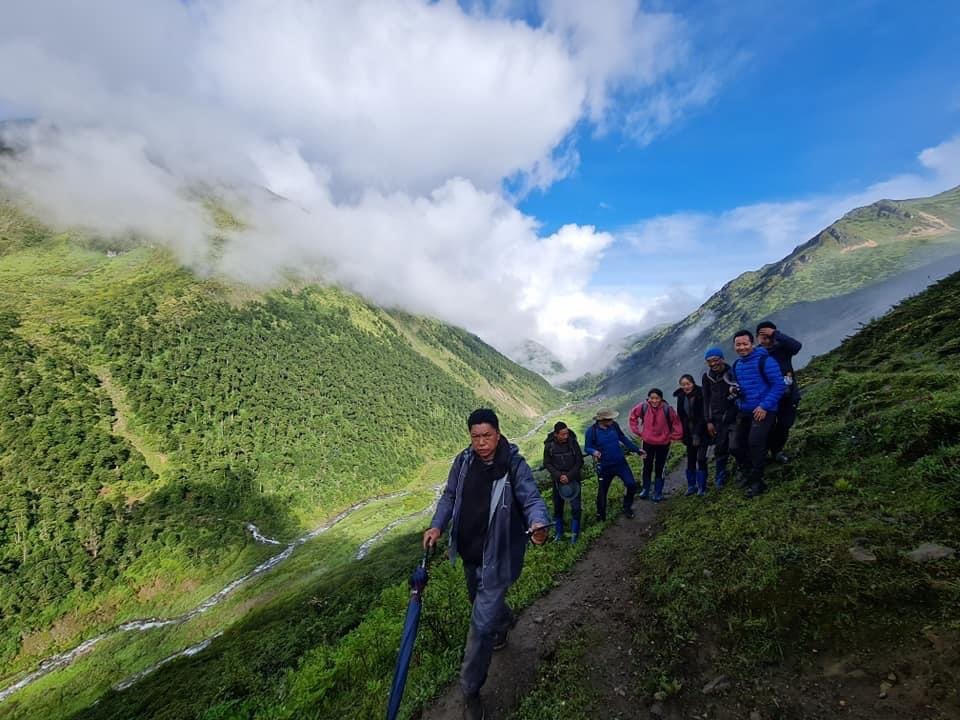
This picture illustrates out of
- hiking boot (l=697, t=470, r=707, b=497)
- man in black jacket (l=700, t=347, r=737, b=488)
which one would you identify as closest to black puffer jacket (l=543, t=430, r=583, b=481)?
man in black jacket (l=700, t=347, r=737, b=488)

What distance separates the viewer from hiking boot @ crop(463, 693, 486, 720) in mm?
5273

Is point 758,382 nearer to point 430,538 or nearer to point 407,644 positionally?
point 430,538

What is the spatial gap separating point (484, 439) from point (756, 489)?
7310 millimetres

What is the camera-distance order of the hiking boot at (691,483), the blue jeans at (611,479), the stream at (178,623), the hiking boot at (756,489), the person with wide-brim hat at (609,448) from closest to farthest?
the hiking boot at (756,489) < the person with wide-brim hat at (609,448) < the blue jeans at (611,479) < the hiking boot at (691,483) < the stream at (178,623)

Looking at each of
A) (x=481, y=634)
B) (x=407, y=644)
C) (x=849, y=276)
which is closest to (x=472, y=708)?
(x=481, y=634)

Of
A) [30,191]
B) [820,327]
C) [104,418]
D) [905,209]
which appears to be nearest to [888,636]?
[104,418]

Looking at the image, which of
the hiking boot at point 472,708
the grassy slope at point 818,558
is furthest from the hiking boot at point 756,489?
the hiking boot at point 472,708

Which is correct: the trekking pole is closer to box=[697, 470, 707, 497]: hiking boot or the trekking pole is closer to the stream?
box=[697, 470, 707, 497]: hiking boot

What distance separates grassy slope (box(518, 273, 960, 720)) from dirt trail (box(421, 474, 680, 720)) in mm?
344

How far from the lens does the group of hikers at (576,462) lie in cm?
521

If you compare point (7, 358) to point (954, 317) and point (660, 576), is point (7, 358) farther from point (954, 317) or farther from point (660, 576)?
point (954, 317)

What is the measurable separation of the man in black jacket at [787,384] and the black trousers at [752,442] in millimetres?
506

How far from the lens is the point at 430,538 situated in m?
5.43

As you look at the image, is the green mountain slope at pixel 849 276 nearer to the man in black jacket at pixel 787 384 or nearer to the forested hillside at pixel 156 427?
the man in black jacket at pixel 787 384
